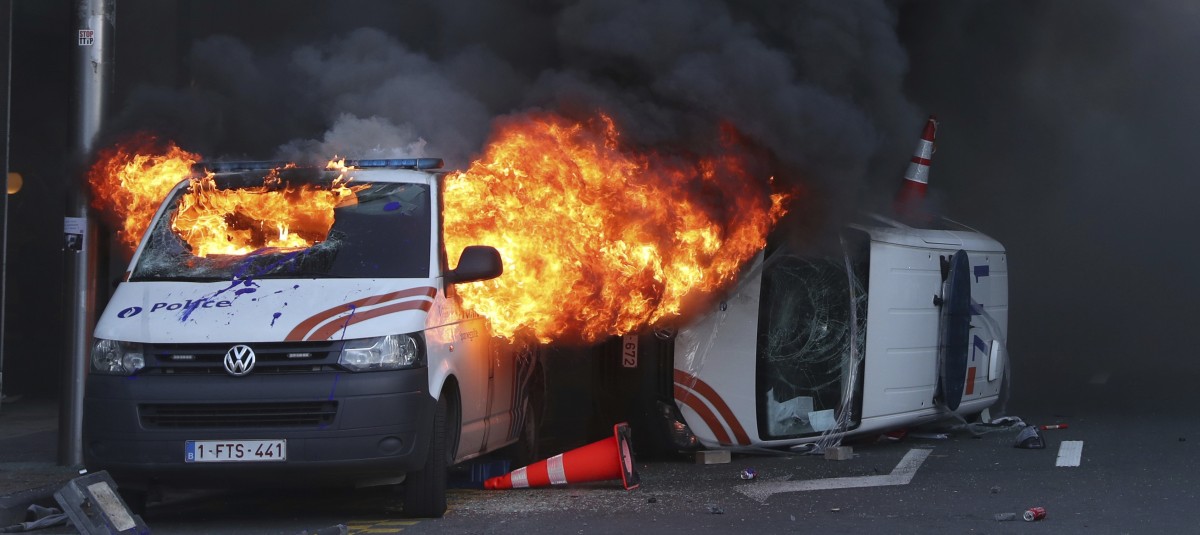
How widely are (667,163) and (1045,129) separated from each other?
850 centimetres

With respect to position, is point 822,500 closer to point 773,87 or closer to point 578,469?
point 578,469

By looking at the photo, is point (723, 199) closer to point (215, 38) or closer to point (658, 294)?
point (658, 294)

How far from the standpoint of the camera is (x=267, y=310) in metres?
7.04

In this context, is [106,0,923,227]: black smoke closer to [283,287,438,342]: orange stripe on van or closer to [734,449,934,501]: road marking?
[283,287,438,342]: orange stripe on van

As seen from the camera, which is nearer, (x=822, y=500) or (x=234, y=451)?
(x=234, y=451)

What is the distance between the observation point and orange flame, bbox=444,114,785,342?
27.1ft

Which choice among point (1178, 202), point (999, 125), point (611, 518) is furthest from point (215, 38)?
point (1178, 202)

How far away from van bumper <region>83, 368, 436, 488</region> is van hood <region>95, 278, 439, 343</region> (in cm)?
22

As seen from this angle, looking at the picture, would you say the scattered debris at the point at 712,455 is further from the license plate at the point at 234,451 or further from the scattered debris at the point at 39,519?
the scattered debris at the point at 39,519

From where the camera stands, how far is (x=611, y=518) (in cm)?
732

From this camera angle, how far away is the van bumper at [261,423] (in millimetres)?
6793

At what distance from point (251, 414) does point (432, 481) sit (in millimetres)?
1045

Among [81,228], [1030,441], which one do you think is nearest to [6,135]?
[81,228]

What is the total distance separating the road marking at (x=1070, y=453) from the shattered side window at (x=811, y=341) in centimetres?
143
